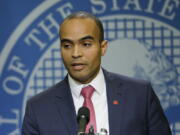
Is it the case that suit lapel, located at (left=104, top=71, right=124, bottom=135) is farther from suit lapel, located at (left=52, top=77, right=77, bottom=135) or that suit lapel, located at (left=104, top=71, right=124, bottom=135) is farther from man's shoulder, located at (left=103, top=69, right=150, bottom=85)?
suit lapel, located at (left=52, top=77, right=77, bottom=135)

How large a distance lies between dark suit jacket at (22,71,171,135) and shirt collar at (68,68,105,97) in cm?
3

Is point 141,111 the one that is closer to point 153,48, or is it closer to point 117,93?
point 117,93

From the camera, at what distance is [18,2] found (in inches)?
118

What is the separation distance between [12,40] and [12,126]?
2.03 feet

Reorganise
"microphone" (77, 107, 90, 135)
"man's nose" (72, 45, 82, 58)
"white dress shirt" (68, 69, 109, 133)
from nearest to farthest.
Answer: "microphone" (77, 107, 90, 135), "man's nose" (72, 45, 82, 58), "white dress shirt" (68, 69, 109, 133)

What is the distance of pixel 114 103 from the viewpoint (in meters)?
1.88

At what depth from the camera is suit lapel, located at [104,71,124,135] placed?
5.96 ft

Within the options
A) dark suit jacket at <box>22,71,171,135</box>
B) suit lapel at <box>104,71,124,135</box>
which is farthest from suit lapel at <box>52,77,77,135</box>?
suit lapel at <box>104,71,124,135</box>

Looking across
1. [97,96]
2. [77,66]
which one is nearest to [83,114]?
[77,66]

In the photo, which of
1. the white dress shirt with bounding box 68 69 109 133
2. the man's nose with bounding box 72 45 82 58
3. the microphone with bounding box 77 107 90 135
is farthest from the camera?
the white dress shirt with bounding box 68 69 109 133

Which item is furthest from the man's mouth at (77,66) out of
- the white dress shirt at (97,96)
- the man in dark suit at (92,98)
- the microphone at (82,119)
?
the microphone at (82,119)

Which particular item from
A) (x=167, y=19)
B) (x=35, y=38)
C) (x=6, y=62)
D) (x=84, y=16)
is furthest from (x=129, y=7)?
(x=84, y=16)

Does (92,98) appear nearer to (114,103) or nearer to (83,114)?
(114,103)

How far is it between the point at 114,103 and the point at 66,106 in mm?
217
